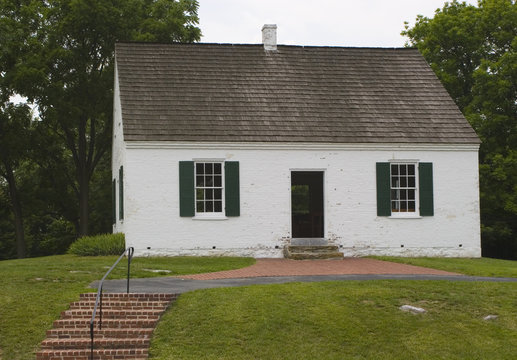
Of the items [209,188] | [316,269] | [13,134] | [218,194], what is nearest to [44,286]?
[316,269]

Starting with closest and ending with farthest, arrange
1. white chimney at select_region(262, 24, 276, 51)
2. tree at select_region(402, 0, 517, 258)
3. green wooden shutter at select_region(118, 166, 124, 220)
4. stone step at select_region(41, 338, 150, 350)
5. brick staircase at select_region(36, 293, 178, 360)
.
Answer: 1. brick staircase at select_region(36, 293, 178, 360)
2. stone step at select_region(41, 338, 150, 350)
3. green wooden shutter at select_region(118, 166, 124, 220)
4. white chimney at select_region(262, 24, 276, 51)
5. tree at select_region(402, 0, 517, 258)

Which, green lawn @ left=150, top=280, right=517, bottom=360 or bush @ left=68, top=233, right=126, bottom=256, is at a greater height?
bush @ left=68, top=233, right=126, bottom=256

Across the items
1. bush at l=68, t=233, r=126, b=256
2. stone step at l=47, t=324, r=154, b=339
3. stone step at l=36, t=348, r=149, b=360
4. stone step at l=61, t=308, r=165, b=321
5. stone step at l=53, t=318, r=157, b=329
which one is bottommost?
stone step at l=36, t=348, r=149, b=360

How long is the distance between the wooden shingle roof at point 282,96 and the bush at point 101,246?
3336 millimetres

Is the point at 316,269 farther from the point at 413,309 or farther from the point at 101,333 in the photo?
the point at 101,333

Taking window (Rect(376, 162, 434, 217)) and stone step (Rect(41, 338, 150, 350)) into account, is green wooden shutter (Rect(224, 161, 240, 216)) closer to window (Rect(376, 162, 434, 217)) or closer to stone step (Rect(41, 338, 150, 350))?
window (Rect(376, 162, 434, 217))

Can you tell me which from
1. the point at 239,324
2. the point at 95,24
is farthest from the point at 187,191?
the point at 95,24

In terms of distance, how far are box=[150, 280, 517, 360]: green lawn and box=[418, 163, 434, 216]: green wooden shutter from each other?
8028 mm

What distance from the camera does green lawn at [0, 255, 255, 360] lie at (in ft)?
36.5

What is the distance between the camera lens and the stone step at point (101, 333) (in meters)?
11.1

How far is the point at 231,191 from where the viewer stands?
68.1 feet

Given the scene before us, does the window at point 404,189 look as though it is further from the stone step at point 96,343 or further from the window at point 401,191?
the stone step at point 96,343

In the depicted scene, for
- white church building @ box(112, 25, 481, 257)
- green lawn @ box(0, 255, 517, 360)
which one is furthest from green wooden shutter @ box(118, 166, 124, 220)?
green lawn @ box(0, 255, 517, 360)

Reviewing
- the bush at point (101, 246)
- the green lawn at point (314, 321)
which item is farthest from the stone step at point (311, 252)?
the green lawn at point (314, 321)
